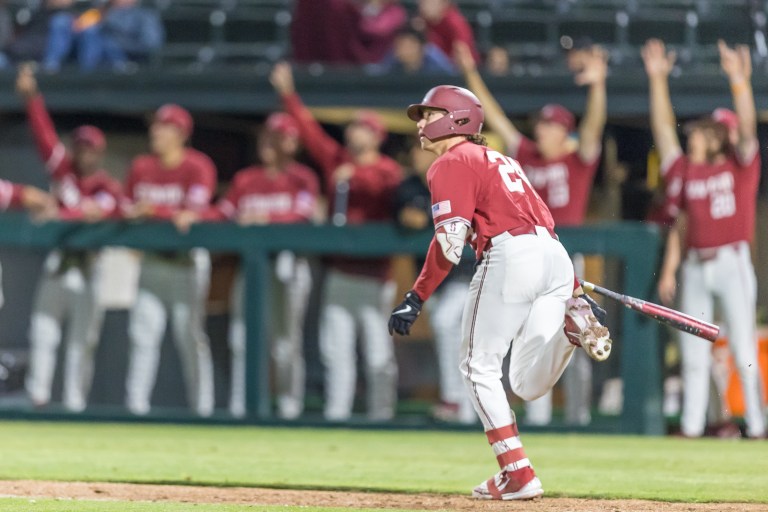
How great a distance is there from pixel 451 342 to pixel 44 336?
2889 mm

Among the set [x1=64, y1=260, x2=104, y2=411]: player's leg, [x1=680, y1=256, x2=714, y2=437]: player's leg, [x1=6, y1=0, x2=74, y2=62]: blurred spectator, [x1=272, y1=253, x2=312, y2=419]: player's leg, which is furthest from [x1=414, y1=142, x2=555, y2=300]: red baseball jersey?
[x1=6, y1=0, x2=74, y2=62]: blurred spectator

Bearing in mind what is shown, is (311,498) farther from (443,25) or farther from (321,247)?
(443,25)

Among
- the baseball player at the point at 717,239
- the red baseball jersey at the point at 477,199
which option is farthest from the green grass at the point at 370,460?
the red baseball jersey at the point at 477,199

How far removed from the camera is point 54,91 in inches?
444

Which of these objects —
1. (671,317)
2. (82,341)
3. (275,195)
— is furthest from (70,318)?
(671,317)

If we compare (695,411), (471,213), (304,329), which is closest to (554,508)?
(471,213)

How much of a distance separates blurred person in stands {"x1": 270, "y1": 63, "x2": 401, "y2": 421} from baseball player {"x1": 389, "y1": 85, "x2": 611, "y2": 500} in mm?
3401

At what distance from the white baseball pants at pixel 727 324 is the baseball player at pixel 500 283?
Result: 10.2 feet

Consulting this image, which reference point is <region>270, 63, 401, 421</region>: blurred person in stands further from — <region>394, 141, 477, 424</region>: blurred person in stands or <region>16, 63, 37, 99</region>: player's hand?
<region>16, 63, 37, 99</region>: player's hand

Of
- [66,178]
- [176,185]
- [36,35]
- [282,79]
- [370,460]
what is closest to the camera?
[370,460]

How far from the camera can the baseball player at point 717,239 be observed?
8.25 m

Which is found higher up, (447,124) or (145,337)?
(447,124)

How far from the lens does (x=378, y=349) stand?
8750mm

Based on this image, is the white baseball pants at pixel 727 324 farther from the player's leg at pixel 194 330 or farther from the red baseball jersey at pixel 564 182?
the player's leg at pixel 194 330
